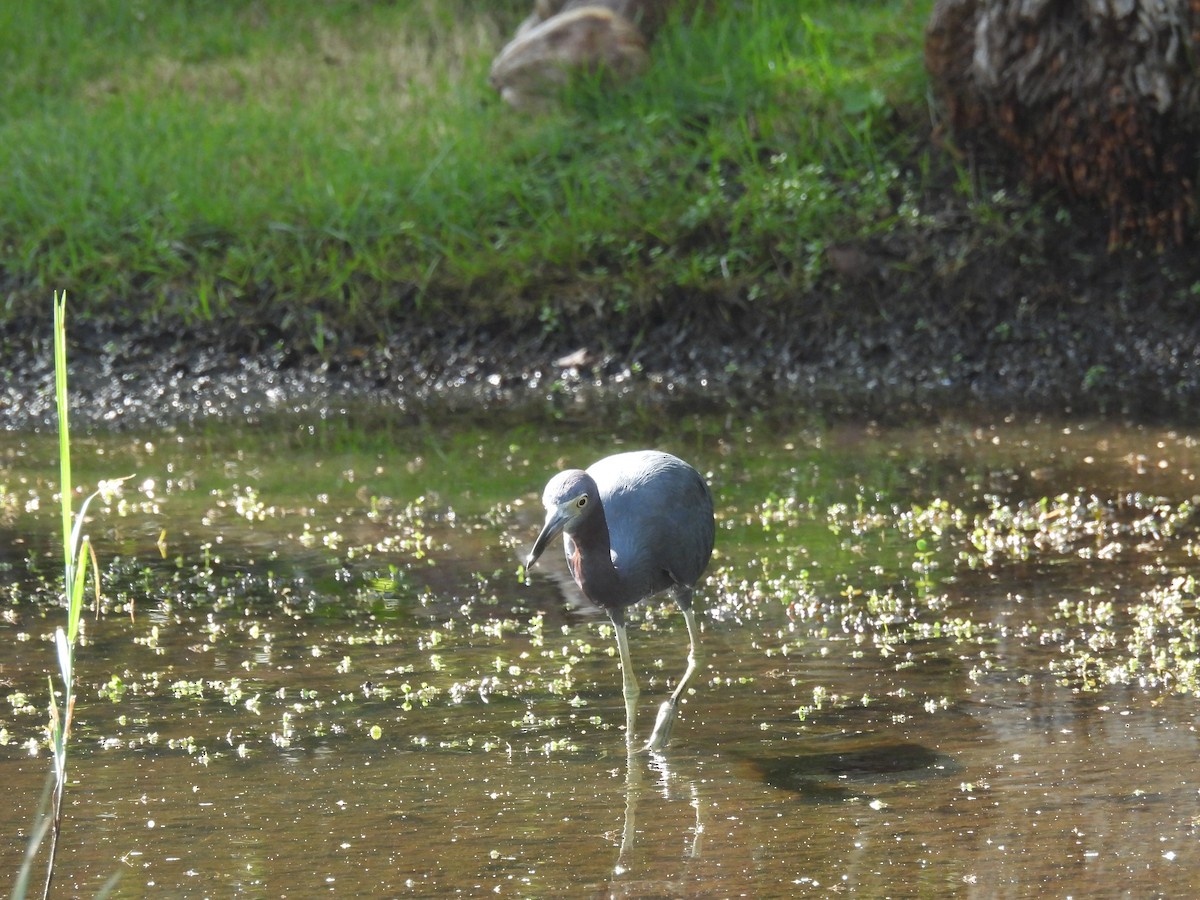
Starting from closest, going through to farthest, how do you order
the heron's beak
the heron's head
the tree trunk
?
the heron's beak
the heron's head
the tree trunk

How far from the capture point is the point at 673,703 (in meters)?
4.31

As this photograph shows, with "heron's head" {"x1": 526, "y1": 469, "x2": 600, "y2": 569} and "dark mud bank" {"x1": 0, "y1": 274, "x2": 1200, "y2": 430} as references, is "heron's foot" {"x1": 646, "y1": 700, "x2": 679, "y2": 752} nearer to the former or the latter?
"heron's head" {"x1": 526, "y1": 469, "x2": 600, "y2": 569}

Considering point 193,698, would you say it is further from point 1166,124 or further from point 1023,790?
point 1166,124

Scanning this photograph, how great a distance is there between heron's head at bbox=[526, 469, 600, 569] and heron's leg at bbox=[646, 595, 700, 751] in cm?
54

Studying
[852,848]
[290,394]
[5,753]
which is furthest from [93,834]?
[290,394]

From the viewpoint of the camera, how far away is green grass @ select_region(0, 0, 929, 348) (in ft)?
29.7

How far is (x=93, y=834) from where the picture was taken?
367 cm

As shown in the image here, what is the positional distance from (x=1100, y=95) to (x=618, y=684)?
5.06m

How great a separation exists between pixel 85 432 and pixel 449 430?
72.2 inches

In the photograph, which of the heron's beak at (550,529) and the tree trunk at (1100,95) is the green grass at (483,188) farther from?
the heron's beak at (550,529)

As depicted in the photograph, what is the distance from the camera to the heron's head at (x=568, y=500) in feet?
13.2

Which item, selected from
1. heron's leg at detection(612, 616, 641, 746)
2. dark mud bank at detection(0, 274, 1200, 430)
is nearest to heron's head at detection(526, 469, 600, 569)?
heron's leg at detection(612, 616, 641, 746)

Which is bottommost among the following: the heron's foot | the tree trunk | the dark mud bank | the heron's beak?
the dark mud bank

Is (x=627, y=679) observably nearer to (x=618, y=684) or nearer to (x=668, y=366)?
(x=618, y=684)
